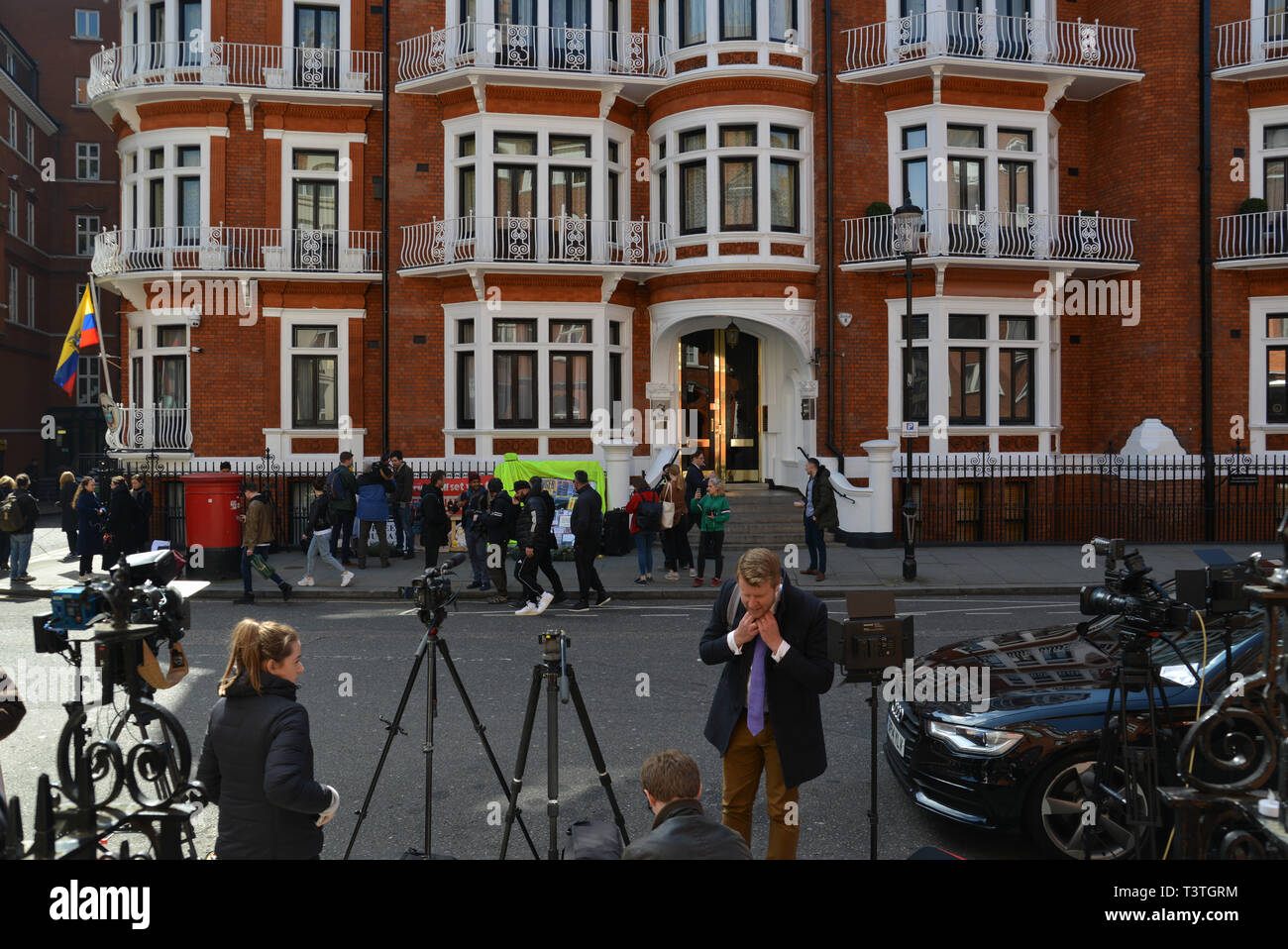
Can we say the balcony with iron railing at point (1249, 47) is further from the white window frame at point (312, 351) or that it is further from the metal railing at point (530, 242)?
the white window frame at point (312, 351)

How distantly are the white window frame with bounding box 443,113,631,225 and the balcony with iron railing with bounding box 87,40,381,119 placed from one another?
2.18 m

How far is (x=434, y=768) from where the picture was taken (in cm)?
690

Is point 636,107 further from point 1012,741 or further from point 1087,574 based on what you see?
point 1012,741

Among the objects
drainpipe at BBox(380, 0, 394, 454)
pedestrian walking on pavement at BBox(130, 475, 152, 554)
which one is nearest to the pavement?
pedestrian walking on pavement at BBox(130, 475, 152, 554)

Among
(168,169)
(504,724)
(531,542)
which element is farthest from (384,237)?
(504,724)

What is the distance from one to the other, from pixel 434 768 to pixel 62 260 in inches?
1796

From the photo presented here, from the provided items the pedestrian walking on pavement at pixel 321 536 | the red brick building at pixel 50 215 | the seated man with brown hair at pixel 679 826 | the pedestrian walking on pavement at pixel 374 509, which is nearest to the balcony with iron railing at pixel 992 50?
the pedestrian walking on pavement at pixel 374 509

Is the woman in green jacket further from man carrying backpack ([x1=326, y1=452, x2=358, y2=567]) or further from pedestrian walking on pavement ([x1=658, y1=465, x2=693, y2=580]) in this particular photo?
man carrying backpack ([x1=326, y1=452, x2=358, y2=567])

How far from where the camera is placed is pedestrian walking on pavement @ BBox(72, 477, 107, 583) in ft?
54.0

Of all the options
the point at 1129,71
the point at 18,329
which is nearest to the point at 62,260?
the point at 18,329

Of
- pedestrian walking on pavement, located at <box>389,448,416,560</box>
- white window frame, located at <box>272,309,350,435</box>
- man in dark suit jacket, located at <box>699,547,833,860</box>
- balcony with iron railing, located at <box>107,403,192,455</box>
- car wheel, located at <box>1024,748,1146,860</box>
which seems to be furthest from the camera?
white window frame, located at <box>272,309,350,435</box>

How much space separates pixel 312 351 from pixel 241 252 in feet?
8.08

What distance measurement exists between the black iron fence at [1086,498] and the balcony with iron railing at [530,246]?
7061 mm

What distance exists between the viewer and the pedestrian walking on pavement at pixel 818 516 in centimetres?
1605
